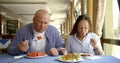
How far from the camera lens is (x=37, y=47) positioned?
2.39m

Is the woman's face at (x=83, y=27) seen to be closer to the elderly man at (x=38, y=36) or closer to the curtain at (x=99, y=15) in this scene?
the elderly man at (x=38, y=36)

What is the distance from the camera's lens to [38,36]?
2402 millimetres

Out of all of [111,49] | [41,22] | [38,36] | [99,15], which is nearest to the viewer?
[41,22]

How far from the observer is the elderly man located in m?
2.28

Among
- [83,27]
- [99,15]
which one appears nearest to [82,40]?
[83,27]

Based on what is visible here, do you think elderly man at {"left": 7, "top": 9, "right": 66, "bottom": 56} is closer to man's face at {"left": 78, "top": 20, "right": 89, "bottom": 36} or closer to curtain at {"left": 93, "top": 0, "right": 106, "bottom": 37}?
man's face at {"left": 78, "top": 20, "right": 89, "bottom": 36}

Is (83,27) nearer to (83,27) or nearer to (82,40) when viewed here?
(83,27)

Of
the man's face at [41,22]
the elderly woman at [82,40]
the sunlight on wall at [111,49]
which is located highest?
the man's face at [41,22]

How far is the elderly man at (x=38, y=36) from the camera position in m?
2.28

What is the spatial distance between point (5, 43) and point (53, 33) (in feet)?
2.85

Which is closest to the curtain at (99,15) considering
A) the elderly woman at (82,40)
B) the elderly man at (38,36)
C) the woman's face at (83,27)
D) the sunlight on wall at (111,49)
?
the sunlight on wall at (111,49)

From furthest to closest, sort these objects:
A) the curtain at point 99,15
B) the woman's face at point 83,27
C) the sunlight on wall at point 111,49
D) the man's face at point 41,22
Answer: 1. the sunlight on wall at point 111,49
2. the curtain at point 99,15
3. the woman's face at point 83,27
4. the man's face at point 41,22

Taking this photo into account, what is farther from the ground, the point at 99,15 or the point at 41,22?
the point at 99,15

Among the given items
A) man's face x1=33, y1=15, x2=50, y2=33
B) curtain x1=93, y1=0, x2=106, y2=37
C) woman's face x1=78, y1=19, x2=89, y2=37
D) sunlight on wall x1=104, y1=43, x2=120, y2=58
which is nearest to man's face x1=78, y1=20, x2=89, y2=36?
woman's face x1=78, y1=19, x2=89, y2=37
